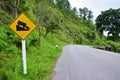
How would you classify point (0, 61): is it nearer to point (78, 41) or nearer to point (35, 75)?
point (35, 75)

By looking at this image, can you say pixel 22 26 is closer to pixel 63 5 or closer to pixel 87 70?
pixel 87 70

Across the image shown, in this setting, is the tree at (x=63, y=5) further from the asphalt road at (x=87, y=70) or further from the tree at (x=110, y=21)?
the asphalt road at (x=87, y=70)

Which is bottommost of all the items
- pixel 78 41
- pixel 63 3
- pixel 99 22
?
pixel 78 41

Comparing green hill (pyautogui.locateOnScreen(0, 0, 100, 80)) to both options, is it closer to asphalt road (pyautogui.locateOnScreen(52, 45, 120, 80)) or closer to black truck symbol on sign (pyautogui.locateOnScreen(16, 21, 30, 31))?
asphalt road (pyautogui.locateOnScreen(52, 45, 120, 80))

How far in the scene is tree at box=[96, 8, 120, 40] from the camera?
66.9 meters

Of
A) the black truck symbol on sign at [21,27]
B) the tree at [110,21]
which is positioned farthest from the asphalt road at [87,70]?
the tree at [110,21]

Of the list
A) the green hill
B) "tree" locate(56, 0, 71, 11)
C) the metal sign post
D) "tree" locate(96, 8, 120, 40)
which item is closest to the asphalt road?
the green hill

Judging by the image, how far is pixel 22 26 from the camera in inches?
360

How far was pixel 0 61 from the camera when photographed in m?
11.6

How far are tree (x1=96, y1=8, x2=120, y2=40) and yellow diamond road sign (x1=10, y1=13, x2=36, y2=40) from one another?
2373 inches

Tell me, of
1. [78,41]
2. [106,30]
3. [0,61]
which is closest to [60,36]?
[78,41]

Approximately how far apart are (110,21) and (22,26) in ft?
202

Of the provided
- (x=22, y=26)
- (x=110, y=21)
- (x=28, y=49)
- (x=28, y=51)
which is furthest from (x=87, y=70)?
(x=110, y=21)

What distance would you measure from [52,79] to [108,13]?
61.3 meters
